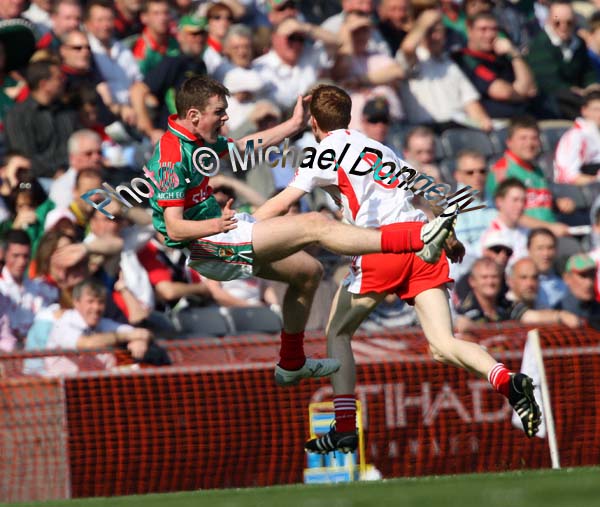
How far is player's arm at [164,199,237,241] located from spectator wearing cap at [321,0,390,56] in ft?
20.1

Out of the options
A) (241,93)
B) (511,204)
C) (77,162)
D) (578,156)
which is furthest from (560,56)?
(77,162)

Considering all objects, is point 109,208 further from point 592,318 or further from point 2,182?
point 592,318

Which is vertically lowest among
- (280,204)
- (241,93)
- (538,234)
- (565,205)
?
(280,204)

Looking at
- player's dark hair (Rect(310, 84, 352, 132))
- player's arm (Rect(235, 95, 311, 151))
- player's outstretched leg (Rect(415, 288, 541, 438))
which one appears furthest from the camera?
player's arm (Rect(235, 95, 311, 151))

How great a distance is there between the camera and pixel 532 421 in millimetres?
8477

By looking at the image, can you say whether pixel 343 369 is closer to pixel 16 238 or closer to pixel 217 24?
pixel 16 238

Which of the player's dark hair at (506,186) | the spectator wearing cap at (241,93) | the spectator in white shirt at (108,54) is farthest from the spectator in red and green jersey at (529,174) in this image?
the spectator in white shirt at (108,54)

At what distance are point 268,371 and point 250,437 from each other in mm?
544

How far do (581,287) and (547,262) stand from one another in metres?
0.40

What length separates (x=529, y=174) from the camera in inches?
543

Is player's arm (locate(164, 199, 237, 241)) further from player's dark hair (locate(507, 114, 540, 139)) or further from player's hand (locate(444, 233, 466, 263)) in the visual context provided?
player's dark hair (locate(507, 114, 540, 139))

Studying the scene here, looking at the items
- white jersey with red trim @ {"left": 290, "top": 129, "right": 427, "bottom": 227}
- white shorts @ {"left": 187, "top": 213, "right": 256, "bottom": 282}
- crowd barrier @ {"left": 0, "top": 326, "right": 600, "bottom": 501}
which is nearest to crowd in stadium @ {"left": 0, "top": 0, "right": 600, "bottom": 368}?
crowd barrier @ {"left": 0, "top": 326, "right": 600, "bottom": 501}

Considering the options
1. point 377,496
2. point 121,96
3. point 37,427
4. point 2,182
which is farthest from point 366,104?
point 377,496

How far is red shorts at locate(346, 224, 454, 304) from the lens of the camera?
898cm
